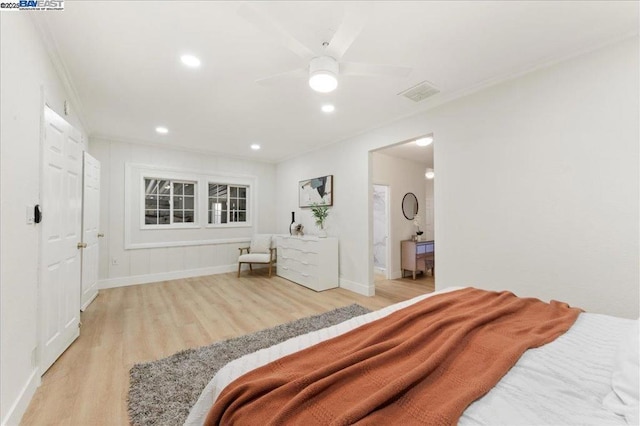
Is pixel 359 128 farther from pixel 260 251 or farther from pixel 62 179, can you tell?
pixel 62 179

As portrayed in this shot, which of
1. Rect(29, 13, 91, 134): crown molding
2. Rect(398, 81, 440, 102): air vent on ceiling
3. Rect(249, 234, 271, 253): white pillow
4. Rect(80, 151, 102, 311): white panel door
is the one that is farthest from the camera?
Rect(249, 234, 271, 253): white pillow

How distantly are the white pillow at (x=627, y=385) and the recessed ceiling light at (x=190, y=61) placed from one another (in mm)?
3088

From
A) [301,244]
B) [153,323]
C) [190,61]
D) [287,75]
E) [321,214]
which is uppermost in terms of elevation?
[190,61]

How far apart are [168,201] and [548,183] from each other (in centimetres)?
570

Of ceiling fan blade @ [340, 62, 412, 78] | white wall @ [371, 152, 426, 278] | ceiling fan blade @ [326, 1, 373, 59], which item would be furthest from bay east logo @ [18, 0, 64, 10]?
white wall @ [371, 152, 426, 278]

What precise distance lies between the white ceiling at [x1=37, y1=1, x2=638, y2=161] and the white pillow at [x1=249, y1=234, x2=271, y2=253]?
271 centimetres

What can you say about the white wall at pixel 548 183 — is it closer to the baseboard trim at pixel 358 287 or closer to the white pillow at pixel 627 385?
the baseboard trim at pixel 358 287

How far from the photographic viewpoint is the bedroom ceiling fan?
4.31 feet

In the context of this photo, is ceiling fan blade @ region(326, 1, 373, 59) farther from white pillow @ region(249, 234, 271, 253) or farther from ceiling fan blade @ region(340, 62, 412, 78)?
white pillow @ region(249, 234, 271, 253)

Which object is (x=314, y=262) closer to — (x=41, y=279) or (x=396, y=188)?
(x=396, y=188)

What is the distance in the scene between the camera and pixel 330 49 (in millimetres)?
1663

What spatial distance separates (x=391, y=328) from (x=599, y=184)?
2.15m

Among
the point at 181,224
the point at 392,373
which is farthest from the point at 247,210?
the point at 392,373

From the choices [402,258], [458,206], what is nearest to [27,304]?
[458,206]
